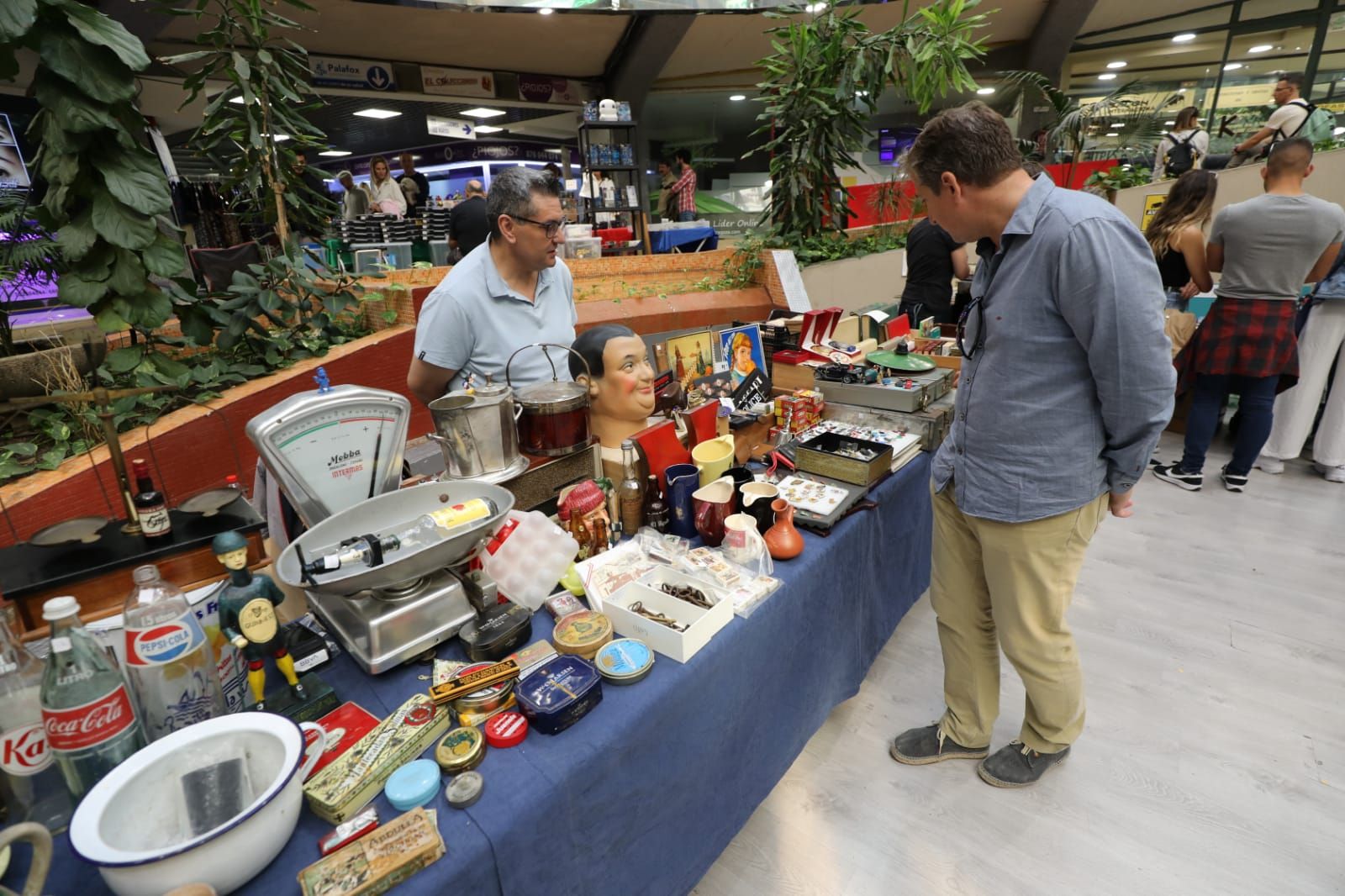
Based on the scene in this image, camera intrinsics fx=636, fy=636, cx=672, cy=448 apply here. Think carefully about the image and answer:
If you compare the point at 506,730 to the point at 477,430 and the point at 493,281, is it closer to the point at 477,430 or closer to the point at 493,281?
the point at 477,430

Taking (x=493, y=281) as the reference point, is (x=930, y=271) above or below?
below

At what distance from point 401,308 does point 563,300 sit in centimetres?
252

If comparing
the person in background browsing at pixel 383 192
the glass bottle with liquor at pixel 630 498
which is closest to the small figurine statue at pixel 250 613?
the glass bottle with liquor at pixel 630 498

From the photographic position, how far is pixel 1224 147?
368 inches

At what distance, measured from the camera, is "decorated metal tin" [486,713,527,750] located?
111 cm

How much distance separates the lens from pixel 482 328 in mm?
2293

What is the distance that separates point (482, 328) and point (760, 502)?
3.93ft

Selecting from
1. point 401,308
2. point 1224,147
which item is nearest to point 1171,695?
point 401,308

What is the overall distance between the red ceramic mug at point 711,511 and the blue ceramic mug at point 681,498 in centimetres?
2

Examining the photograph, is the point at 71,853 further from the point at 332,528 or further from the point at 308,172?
the point at 308,172

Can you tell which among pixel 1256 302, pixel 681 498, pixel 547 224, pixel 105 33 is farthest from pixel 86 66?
pixel 1256 302

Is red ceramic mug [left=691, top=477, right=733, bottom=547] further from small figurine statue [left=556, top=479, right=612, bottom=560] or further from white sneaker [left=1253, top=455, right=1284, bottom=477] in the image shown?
white sneaker [left=1253, top=455, right=1284, bottom=477]

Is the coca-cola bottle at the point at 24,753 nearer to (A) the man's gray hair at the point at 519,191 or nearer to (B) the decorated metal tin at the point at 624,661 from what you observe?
(B) the decorated metal tin at the point at 624,661

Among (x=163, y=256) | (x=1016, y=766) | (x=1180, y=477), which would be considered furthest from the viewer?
(x=1180, y=477)
